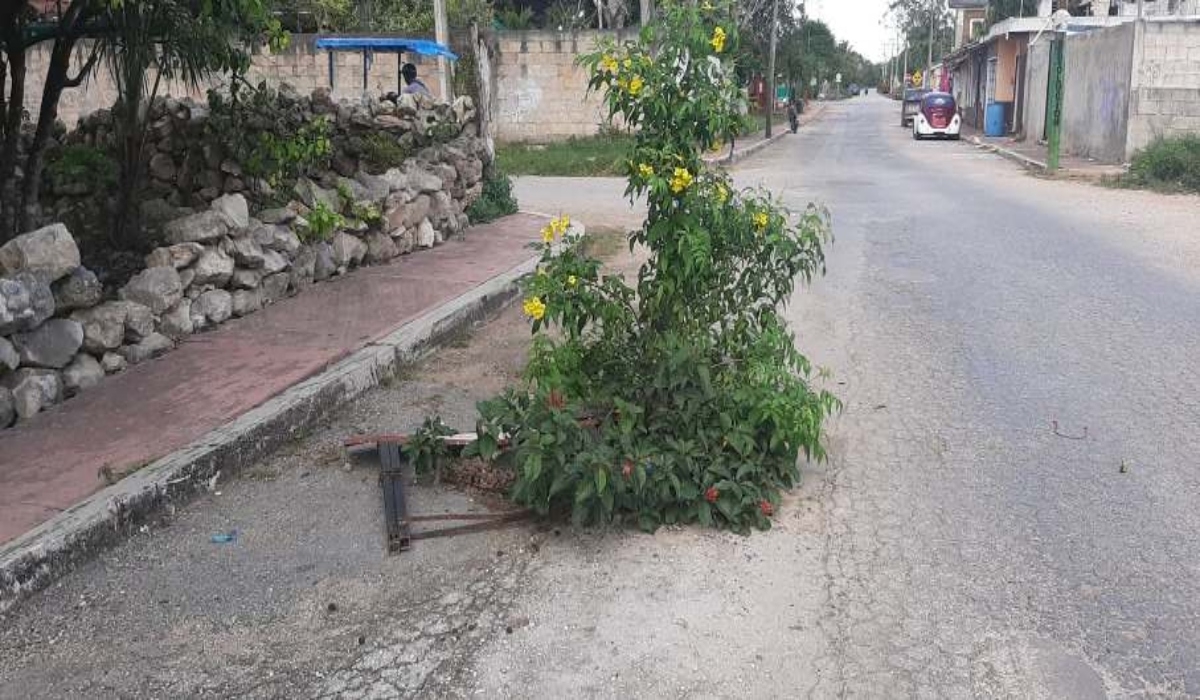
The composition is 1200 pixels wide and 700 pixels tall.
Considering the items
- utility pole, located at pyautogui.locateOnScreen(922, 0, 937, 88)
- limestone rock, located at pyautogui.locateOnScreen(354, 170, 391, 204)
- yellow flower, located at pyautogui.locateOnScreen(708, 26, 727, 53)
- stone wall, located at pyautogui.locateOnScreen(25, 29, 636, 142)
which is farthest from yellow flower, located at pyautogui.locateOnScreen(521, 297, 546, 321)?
utility pole, located at pyautogui.locateOnScreen(922, 0, 937, 88)

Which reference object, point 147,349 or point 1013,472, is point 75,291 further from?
point 1013,472

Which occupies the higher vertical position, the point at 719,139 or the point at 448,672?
the point at 719,139

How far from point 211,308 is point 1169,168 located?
56.2 feet

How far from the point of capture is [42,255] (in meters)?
6.23

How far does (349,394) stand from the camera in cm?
669

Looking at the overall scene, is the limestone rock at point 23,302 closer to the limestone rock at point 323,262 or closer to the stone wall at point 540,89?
the limestone rock at point 323,262

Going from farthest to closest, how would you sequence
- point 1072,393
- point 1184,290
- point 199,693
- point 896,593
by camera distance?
1. point 1184,290
2. point 1072,393
3. point 896,593
4. point 199,693

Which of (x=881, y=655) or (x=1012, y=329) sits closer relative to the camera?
(x=881, y=655)

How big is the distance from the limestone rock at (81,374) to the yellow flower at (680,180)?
12.2ft

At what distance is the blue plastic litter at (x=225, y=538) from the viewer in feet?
15.8

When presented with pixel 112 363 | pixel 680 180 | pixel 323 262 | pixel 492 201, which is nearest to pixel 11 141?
pixel 112 363

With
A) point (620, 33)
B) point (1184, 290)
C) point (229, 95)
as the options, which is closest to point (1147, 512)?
point (1184, 290)

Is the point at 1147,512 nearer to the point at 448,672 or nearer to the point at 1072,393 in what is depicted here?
the point at 1072,393

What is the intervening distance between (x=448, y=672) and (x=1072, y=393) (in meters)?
4.48
